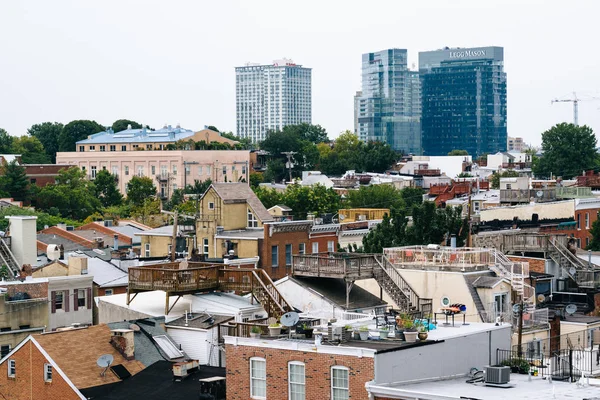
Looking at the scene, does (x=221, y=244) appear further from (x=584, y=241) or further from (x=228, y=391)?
(x=228, y=391)

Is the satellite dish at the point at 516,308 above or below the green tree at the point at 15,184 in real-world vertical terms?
below

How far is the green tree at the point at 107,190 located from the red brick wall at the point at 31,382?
142 m

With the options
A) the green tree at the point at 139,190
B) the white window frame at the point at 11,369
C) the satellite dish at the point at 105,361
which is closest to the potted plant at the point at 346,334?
the satellite dish at the point at 105,361

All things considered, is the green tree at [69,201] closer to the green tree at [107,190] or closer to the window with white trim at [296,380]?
the green tree at [107,190]

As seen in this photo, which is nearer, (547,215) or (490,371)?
(490,371)

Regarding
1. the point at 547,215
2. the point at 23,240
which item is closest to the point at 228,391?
the point at 23,240

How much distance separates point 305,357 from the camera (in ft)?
117

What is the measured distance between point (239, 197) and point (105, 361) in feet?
147

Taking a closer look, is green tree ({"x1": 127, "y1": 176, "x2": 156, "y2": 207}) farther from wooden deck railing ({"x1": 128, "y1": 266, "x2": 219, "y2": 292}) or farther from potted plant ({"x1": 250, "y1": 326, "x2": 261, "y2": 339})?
potted plant ({"x1": 250, "y1": 326, "x2": 261, "y2": 339})

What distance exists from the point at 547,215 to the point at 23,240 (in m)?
44.6

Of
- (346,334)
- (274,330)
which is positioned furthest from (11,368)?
(346,334)

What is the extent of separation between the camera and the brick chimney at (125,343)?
44812 millimetres

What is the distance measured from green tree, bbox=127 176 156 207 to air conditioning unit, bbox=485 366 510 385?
14596 cm

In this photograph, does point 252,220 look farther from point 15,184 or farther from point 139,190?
point 15,184
